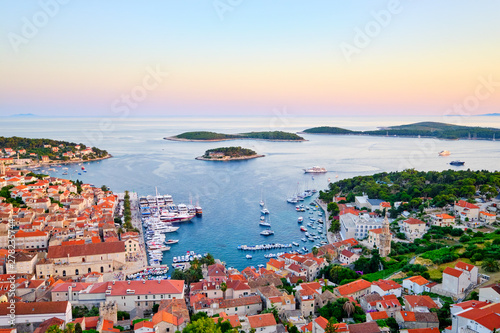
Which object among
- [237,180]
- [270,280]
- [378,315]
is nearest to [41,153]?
[237,180]

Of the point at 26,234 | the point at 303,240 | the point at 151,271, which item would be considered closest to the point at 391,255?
the point at 303,240

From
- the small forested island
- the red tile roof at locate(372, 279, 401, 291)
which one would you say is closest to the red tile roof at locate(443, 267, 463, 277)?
the red tile roof at locate(372, 279, 401, 291)

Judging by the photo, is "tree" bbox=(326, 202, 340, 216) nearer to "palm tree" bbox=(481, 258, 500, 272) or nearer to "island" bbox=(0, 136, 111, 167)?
"palm tree" bbox=(481, 258, 500, 272)

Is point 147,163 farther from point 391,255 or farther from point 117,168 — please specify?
point 391,255

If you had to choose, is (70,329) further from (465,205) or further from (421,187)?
(421,187)

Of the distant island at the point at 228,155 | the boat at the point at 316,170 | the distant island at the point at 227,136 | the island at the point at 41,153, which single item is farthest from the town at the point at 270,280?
the distant island at the point at 227,136

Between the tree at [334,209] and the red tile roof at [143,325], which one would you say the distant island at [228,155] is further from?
the red tile roof at [143,325]
